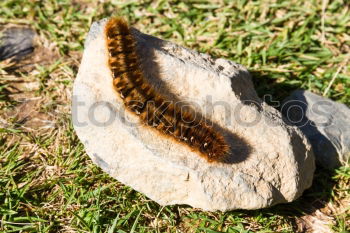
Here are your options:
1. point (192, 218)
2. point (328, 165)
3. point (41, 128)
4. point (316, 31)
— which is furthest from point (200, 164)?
point (316, 31)

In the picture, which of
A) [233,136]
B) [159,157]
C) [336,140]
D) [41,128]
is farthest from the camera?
[41,128]

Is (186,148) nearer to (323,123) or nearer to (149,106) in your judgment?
(149,106)

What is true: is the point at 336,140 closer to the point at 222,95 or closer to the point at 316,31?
the point at 222,95

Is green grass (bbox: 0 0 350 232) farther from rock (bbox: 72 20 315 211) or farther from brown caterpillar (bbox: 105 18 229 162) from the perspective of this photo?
brown caterpillar (bbox: 105 18 229 162)

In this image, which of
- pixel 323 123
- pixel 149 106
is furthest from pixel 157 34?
pixel 323 123

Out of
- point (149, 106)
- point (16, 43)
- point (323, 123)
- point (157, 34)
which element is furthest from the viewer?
point (157, 34)
